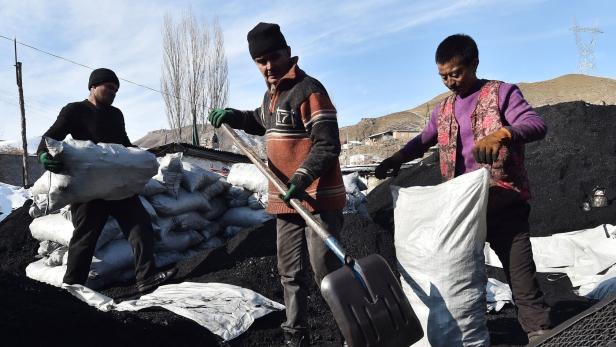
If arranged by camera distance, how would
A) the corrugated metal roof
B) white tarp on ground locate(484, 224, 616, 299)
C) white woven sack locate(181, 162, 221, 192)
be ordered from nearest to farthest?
white tarp on ground locate(484, 224, 616, 299), white woven sack locate(181, 162, 221, 192), the corrugated metal roof

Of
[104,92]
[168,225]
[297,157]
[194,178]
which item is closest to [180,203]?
[168,225]

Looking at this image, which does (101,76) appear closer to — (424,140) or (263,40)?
(263,40)

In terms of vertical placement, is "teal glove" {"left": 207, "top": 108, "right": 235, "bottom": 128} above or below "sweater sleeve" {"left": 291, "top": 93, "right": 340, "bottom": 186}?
above

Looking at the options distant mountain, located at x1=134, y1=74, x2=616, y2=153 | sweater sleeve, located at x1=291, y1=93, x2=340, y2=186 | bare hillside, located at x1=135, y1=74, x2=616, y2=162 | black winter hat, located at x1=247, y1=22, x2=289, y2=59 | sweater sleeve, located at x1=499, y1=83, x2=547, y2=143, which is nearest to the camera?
sweater sleeve, located at x1=499, y1=83, x2=547, y2=143

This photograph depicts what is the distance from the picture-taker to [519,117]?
2.08 metres

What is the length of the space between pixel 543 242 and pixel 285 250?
3.07 m

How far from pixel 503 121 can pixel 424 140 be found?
0.44 metres

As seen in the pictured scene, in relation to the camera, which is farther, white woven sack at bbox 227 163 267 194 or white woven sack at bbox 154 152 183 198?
white woven sack at bbox 227 163 267 194

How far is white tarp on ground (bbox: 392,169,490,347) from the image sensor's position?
6.72 ft

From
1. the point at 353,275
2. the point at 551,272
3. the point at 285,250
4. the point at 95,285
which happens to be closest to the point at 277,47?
the point at 285,250

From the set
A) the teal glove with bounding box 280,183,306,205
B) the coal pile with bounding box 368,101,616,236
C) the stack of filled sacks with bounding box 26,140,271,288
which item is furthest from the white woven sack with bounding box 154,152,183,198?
the teal glove with bounding box 280,183,306,205

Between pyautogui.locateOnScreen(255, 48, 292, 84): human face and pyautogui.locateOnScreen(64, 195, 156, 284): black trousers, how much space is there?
65.3 inches

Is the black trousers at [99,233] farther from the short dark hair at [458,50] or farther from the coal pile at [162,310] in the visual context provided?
the short dark hair at [458,50]

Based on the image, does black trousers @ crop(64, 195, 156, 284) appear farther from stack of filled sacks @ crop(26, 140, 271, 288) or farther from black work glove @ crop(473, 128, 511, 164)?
black work glove @ crop(473, 128, 511, 164)
